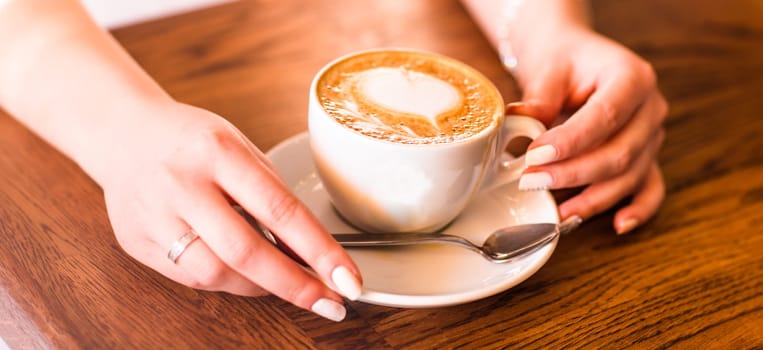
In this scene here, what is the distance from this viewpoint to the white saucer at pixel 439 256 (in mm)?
613

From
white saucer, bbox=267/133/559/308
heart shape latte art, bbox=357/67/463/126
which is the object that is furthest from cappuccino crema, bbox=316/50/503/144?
white saucer, bbox=267/133/559/308

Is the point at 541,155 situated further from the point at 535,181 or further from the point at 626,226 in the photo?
the point at 626,226

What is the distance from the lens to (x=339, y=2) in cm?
110

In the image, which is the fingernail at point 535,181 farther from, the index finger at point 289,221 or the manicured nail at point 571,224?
the index finger at point 289,221

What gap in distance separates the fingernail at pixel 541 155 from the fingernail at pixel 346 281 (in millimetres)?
224

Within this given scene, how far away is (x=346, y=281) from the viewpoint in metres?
0.57

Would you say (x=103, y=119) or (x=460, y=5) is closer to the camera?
(x=103, y=119)

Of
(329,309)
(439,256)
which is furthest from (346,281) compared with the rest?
(439,256)

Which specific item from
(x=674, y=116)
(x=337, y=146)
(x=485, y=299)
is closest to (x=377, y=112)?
(x=337, y=146)

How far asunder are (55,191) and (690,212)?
652 mm

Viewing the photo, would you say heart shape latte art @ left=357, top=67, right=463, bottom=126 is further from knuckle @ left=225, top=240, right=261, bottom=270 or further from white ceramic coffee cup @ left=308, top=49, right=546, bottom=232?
knuckle @ left=225, top=240, right=261, bottom=270

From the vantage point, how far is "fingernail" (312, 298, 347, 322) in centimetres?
59

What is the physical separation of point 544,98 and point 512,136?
0.31 ft

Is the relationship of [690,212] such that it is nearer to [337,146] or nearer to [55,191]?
[337,146]
